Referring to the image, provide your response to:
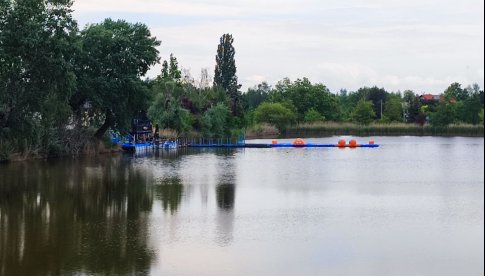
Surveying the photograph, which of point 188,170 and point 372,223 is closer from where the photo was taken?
point 372,223

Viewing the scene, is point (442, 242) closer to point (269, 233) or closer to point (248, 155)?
point (269, 233)

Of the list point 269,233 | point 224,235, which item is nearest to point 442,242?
point 269,233

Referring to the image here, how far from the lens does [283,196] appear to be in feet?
97.1

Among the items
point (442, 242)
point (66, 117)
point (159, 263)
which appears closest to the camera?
point (159, 263)

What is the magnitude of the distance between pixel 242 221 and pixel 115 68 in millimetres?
34597

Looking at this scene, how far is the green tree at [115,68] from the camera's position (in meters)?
54.1

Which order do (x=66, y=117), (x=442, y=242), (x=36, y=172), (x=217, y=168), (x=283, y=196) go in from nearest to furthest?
(x=442, y=242), (x=283, y=196), (x=36, y=172), (x=217, y=168), (x=66, y=117)

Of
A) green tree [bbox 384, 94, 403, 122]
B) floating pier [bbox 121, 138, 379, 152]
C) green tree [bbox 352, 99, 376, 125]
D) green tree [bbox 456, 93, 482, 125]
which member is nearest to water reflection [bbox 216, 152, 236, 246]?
green tree [bbox 456, 93, 482, 125]

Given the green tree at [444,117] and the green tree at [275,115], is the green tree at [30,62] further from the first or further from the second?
the green tree at [275,115]

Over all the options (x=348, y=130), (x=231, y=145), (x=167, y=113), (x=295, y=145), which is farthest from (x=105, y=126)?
(x=348, y=130)

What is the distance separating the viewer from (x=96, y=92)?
5422 centimetres

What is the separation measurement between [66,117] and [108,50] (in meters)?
6.43

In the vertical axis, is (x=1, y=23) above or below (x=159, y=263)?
above

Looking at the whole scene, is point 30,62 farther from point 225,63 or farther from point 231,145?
point 225,63
